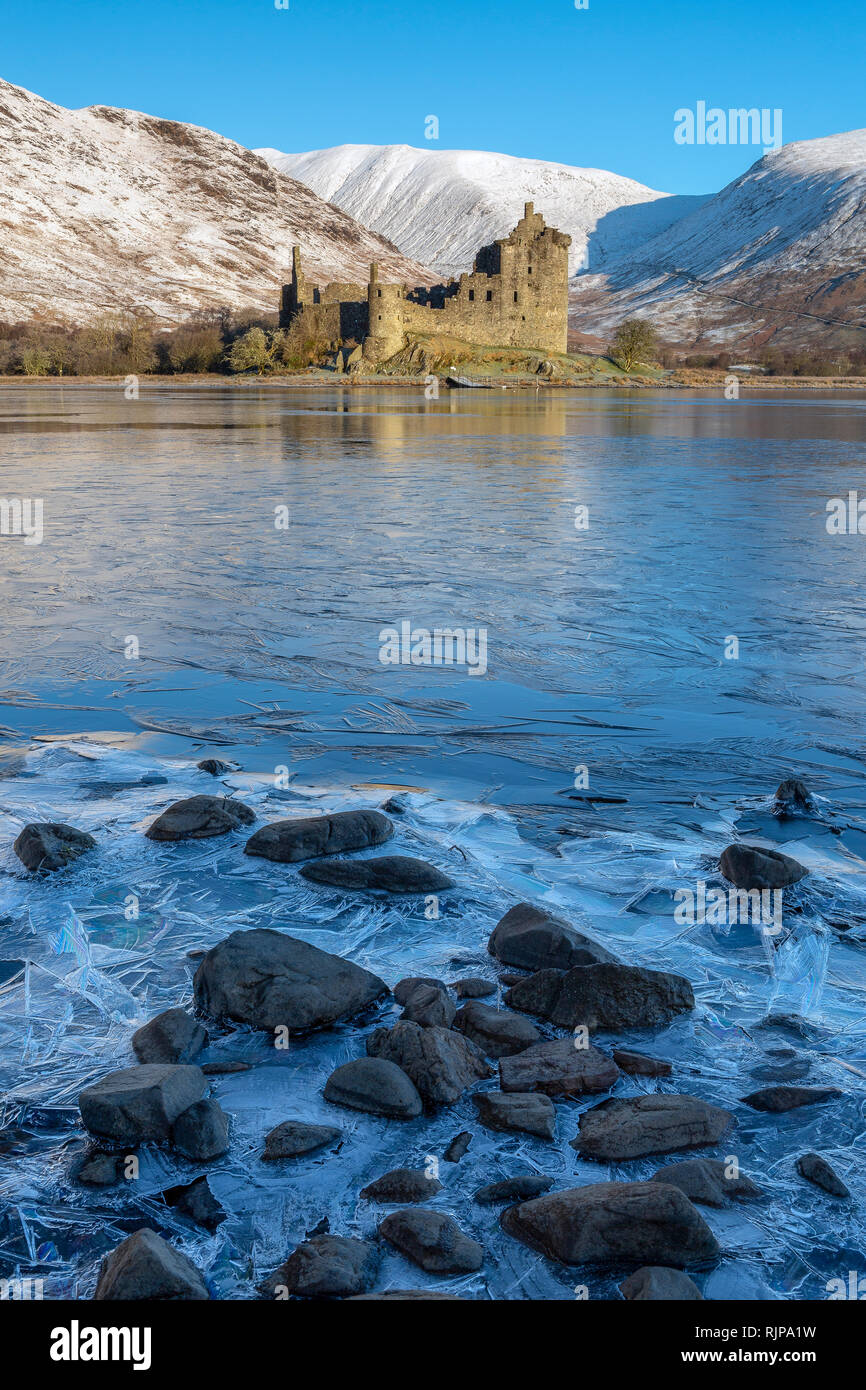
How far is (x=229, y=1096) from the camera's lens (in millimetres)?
2977

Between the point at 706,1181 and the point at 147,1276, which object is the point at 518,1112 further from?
the point at 147,1276

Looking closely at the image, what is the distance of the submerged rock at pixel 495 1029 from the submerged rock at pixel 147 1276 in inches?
43.4

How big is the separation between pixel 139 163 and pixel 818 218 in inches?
4637

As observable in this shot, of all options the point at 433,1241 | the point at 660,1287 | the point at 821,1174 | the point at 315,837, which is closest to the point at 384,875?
the point at 315,837

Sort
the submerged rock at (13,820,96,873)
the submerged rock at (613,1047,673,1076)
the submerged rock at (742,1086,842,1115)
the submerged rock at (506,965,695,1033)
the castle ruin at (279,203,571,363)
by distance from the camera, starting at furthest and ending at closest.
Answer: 1. the castle ruin at (279,203,571,363)
2. the submerged rock at (13,820,96,873)
3. the submerged rock at (506,965,695,1033)
4. the submerged rock at (613,1047,673,1076)
5. the submerged rock at (742,1086,842,1115)

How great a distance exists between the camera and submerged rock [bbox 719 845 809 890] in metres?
4.17

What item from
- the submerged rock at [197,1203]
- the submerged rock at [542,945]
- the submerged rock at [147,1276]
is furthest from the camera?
the submerged rock at [542,945]

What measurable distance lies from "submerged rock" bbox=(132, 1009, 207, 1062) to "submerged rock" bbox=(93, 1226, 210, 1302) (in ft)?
2.54

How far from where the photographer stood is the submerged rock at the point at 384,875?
4.24 m

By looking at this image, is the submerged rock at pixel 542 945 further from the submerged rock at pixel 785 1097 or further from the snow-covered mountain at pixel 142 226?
the snow-covered mountain at pixel 142 226

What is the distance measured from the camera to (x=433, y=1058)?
300 cm

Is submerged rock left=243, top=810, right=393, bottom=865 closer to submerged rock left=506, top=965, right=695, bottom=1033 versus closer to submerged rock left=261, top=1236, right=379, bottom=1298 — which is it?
submerged rock left=506, top=965, right=695, bottom=1033

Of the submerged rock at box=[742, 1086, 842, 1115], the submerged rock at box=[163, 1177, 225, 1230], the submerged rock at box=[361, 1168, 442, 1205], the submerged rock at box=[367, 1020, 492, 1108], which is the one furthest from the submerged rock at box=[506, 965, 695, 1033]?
the submerged rock at box=[163, 1177, 225, 1230]

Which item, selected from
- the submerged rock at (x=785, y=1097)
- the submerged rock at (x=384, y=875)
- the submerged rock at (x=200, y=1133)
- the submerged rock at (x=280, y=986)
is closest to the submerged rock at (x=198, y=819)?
the submerged rock at (x=384, y=875)
